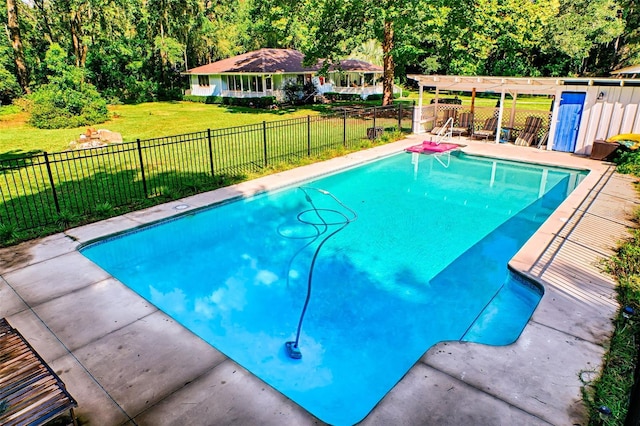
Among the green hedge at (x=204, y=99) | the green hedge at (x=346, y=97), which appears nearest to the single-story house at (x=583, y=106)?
the green hedge at (x=346, y=97)

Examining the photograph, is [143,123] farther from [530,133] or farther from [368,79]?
[368,79]

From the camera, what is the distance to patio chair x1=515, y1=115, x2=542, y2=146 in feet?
50.9

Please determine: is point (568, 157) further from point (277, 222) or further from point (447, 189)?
point (277, 222)

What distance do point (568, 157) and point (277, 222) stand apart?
10196 millimetres

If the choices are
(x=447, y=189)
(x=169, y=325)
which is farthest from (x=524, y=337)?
(x=447, y=189)

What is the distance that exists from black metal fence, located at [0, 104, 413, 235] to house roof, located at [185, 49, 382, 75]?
1431 centimetres

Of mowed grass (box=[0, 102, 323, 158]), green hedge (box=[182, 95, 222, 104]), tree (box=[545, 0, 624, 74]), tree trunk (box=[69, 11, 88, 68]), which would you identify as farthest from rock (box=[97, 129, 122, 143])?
tree (box=[545, 0, 624, 74])

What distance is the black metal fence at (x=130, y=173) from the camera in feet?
28.1

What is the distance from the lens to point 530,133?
1560 centimetres

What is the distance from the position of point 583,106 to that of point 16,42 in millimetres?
30229

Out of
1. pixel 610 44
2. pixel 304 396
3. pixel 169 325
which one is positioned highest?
pixel 610 44

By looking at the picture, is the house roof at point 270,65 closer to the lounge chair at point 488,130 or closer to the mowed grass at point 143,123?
the mowed grass at point 143,123

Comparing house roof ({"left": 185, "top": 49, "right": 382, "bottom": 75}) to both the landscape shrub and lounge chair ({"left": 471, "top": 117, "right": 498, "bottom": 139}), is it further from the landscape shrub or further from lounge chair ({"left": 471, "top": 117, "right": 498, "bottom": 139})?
lounge chair ({"left": 471, "top": 117, "right": 498, "bottom": 139})

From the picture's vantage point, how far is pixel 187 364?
14.2ft
